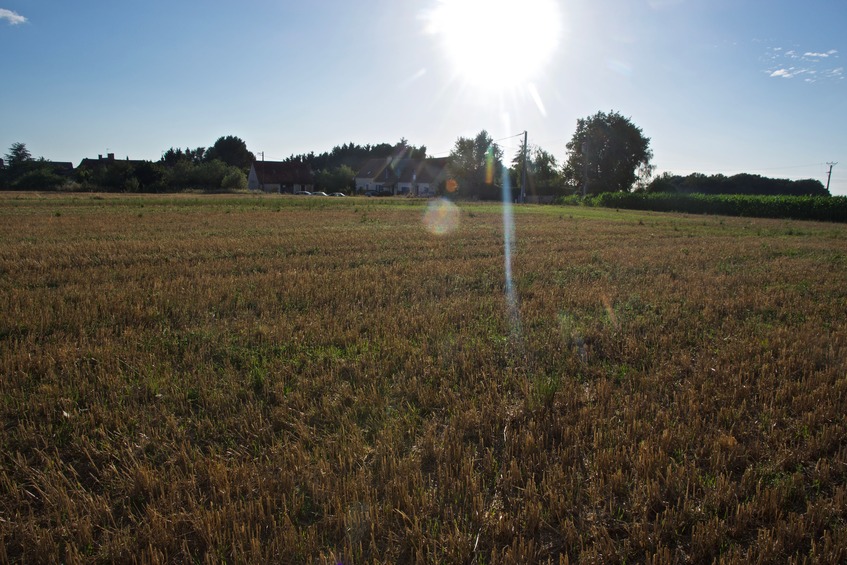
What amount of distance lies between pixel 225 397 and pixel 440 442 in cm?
205

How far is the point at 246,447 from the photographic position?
3.78 meters

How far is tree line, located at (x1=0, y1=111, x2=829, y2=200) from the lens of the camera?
62812 mm

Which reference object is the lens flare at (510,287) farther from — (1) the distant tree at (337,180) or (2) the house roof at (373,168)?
(2) the house roof at (373,168)

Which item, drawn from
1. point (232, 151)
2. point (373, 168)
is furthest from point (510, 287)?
point (232, 151)

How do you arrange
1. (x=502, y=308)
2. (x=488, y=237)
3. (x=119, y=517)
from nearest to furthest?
(x=119, y=517) < (x=502, y=308) < (x=488, y=237)

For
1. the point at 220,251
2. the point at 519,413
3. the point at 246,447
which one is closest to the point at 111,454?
the point at 246,447

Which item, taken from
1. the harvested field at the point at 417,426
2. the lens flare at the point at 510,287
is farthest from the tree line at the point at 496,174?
the harvested field at the point at 417,426

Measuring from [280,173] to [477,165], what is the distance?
117 feet

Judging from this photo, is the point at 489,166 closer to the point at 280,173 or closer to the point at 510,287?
the point at 280,173

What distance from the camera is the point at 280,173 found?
289 ft

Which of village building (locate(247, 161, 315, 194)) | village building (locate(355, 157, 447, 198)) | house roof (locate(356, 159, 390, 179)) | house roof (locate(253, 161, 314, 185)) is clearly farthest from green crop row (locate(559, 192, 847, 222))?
house roof (locate(253, 161, 314, 185))

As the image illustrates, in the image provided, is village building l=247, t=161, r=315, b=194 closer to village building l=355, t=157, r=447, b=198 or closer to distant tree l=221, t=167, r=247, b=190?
village building l=355, t=157, r=447, b=198

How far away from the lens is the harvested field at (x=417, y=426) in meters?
2.87

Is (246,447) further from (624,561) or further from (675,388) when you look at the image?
(675,388)
